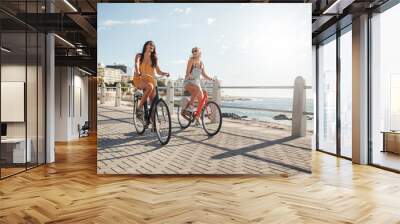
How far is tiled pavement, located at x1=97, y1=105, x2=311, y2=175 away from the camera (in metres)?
5.73

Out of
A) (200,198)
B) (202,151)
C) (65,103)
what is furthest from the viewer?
(65,103)

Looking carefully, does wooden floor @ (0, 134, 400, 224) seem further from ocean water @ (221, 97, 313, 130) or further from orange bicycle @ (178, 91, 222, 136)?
ocean water @ (221, 97, 313, 130)

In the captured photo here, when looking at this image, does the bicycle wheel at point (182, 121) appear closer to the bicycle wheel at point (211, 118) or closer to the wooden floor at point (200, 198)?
the bicycle wheel at point (211, 118)

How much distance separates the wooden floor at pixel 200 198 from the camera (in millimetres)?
3572

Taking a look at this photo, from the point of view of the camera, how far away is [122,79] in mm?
5789

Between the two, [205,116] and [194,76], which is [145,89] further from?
[205,116]

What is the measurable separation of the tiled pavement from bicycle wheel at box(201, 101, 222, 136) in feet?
0.29

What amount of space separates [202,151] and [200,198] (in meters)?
1.47

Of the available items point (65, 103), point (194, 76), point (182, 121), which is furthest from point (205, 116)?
point (65, 103)

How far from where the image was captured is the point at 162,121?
5.81 metres

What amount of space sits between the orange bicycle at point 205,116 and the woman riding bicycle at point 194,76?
0.21ft

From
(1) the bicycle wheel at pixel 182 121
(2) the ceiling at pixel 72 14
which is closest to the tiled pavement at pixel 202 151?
(1) the bicycle wheel at pixel 182 121

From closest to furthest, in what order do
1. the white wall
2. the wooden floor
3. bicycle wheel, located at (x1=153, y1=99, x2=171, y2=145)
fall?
the wooden floor
bicycle wheel, located at (x1=153, y1=99, x2=171, y2=145)
the white wall

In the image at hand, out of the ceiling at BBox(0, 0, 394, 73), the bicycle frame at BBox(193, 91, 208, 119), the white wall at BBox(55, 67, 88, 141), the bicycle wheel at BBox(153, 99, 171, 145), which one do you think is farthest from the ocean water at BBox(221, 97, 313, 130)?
the white wall at BBox(55, 67, 88, 141)
